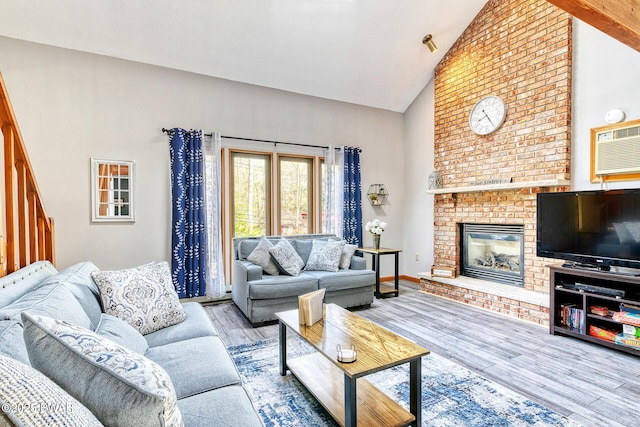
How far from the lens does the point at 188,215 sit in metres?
4.07

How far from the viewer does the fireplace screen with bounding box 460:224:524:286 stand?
4.01 meters

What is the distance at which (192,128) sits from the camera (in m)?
4.18

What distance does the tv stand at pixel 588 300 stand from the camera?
2.79 metres

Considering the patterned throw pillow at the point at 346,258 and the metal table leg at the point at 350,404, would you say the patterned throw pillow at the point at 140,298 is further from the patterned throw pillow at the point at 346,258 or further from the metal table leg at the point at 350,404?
the patterned throw pillow at the point at 346,258

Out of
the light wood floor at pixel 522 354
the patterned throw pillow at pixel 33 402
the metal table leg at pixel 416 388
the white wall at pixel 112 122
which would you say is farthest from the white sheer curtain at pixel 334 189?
the patterned throw pillow at pixel 33 402

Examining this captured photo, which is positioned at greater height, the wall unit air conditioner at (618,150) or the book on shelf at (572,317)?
the wall unit air conditioner at (618,150)

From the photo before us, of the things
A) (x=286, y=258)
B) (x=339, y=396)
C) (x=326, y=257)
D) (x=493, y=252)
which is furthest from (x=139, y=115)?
(x=493, y=252)

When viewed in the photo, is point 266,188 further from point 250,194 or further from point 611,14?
point 611,14

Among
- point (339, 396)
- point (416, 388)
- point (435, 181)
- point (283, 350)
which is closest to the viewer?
point (416, 388)

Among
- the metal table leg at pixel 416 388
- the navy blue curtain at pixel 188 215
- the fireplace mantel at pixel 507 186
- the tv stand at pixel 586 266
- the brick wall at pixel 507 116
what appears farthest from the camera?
the navy blue curtain at pixel 188 215

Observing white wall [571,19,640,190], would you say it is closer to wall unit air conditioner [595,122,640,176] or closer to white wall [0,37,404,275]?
wall unit air conditioner [595,122,640,176]

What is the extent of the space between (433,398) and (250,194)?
343 cm

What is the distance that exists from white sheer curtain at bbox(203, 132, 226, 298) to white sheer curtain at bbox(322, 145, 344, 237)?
1624mm

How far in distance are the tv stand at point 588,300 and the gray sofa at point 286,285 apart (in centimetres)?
189
